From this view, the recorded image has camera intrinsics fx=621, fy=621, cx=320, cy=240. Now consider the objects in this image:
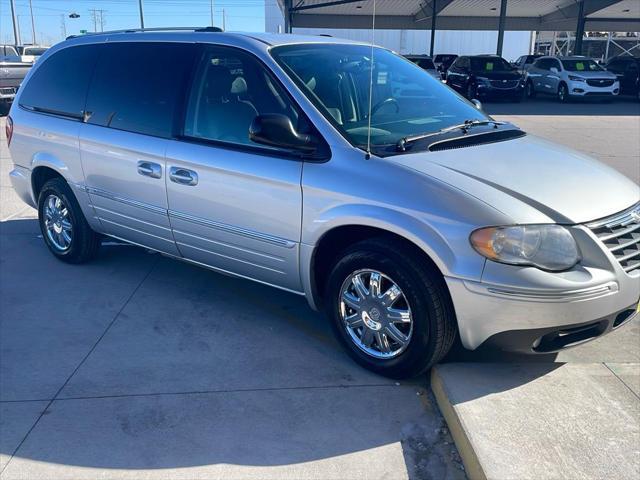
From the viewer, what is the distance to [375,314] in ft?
11.6

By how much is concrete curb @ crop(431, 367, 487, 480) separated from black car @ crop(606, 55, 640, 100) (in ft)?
84.0

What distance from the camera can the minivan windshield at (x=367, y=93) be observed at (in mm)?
3799

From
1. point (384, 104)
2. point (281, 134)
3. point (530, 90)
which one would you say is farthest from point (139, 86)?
point (530, 90)

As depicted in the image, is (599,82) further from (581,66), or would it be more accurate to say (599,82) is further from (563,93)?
(581,66)

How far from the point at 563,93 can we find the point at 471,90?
350cm

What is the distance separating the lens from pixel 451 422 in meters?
3.14

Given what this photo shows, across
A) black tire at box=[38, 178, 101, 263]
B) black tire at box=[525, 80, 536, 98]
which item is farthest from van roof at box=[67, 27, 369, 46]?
black tire at box=[525, 80, 536, 98]

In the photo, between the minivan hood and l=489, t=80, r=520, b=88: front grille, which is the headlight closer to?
the minivan hood

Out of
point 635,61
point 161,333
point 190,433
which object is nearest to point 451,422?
point 190,433

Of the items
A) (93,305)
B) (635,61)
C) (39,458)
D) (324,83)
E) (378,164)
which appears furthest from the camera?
(635,61)

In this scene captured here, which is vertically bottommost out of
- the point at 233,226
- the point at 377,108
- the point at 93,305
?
the point at 93,305

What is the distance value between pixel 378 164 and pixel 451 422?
1.40 metres

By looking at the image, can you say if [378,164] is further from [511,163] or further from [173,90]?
[173,90]

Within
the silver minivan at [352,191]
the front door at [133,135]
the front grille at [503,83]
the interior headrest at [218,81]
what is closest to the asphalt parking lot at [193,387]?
the silver minivan at [352,191]
